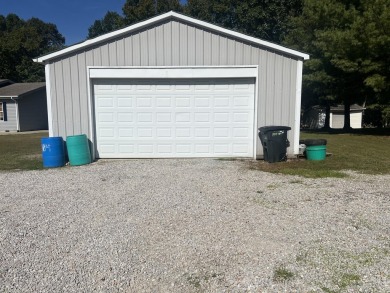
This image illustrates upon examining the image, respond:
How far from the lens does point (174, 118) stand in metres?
9.66

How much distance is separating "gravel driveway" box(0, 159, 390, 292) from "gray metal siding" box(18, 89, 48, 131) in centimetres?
1850

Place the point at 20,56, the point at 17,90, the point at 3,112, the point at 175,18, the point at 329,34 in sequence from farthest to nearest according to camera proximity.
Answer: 1. the point at 20,56
2. the point at 17,90
3. the point at 3,112
4. the point at 329,34
5. the point at 175,18

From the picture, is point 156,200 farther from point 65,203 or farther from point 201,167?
point 201,167

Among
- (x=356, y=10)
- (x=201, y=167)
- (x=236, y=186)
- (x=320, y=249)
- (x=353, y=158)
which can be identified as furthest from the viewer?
(x=356, y=10)

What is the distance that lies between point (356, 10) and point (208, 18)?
21548mm

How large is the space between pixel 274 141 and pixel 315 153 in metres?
1.37

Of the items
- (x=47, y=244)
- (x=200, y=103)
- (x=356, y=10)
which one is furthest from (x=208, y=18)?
(x=47, y=244)

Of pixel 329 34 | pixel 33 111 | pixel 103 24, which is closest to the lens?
pixel 329 34

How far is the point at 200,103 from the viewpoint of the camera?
960 cm

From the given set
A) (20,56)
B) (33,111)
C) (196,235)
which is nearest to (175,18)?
(196,235)

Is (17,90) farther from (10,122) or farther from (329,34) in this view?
(329,34)

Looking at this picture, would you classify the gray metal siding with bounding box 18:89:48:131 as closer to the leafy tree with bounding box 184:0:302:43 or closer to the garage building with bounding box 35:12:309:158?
the garage building with bounding box 35:12:309:158

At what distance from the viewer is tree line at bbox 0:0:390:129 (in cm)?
1578

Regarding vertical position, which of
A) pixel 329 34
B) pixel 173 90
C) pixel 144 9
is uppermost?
pixel 144 9
